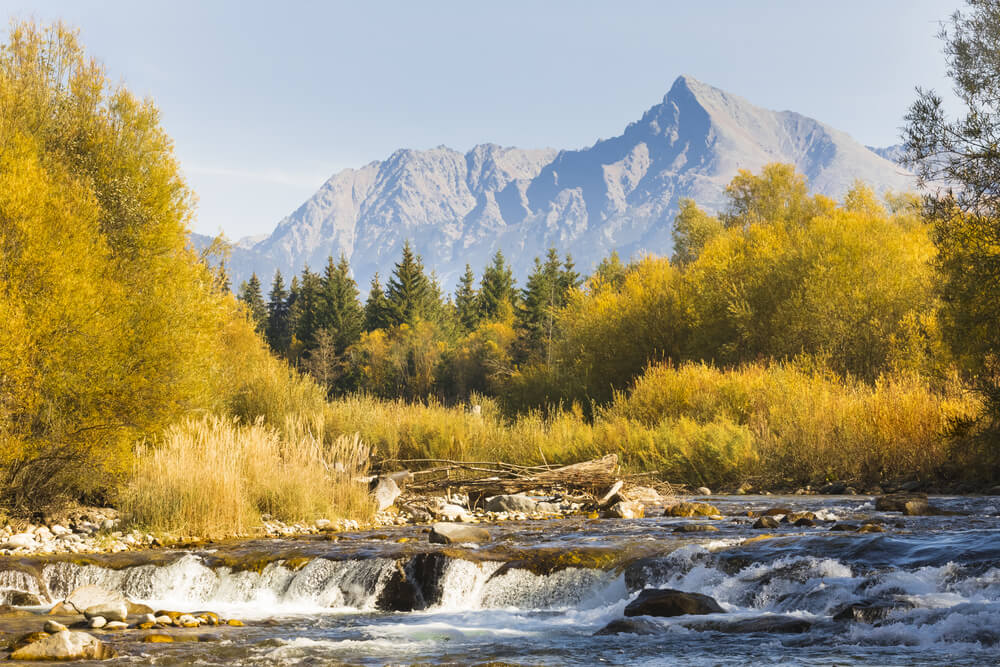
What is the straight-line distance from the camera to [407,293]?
67.5 meters

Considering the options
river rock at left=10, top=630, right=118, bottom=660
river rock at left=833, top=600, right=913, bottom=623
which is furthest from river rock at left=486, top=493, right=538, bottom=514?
river rock at left=10, top=630, right=118, bottom=660

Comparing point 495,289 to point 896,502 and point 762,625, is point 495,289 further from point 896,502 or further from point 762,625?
point 762,625

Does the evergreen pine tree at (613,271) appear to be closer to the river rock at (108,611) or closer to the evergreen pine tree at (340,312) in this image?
the evergreen pine tree at (340,312)

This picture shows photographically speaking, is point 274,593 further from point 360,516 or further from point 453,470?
point 453,470

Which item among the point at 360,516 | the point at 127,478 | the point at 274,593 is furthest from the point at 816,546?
the point at 127,478

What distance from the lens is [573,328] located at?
31375 mm

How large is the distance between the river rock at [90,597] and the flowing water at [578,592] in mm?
274

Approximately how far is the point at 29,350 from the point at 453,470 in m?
8.22

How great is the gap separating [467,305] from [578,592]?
65.5m

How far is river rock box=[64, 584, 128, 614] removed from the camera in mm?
8227

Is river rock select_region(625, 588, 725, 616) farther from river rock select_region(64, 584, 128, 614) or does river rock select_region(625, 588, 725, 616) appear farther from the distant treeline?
the distant treeline

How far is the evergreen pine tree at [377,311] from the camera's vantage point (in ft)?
221

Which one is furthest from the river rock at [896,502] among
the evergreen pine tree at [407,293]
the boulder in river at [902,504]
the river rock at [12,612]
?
the evergreen pine tree at [407,293]

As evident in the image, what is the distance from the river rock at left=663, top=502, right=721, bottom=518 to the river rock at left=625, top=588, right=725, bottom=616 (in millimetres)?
5277
